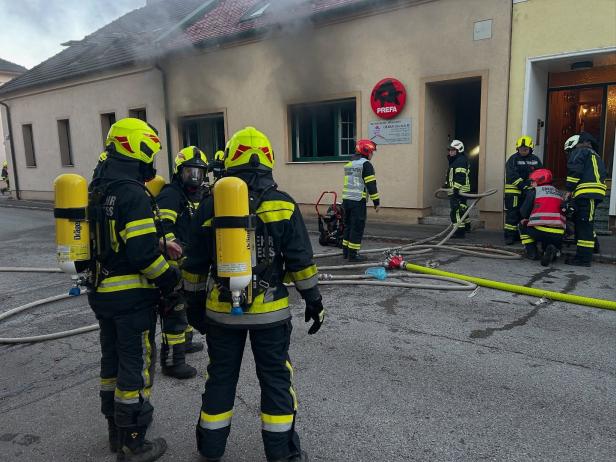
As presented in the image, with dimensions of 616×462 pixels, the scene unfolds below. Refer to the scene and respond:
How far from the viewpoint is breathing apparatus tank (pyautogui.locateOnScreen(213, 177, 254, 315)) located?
7.12ft

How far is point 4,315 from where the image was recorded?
4918mm

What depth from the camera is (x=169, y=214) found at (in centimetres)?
353

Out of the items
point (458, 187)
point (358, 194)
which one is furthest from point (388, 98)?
point (358, 194)

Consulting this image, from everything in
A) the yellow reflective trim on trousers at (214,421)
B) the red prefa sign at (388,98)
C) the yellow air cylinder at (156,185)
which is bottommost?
the yellow reflective trim on trousers at (214,421)

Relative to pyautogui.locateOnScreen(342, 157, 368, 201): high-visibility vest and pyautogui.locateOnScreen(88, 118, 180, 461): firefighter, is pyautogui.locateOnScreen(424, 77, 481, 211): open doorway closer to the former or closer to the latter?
pyautogui.locateOnScreen(342, 157, 368, 201): high-visibility vest

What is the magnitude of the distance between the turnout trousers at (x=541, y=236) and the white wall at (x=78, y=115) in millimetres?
10974

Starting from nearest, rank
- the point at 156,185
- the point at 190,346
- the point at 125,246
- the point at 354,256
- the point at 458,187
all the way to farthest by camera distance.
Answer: the point at 125,246, the point at 156,185, the point at 190,346, the point at 354,256, the point at 458,187

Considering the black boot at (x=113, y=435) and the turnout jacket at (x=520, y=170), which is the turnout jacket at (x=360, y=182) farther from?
the black boot at (x=113, y=435)

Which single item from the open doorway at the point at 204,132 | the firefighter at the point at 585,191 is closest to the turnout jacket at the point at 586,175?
the firefighter at the point at 585,191

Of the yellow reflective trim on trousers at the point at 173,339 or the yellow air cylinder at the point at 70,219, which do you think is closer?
the yellow air cylinder at the point at 70,219

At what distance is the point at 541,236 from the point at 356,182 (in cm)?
271

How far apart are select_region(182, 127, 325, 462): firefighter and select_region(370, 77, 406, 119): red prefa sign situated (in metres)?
8.31

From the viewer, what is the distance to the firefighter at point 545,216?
6688mm

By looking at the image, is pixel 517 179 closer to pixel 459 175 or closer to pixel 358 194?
pixel 459 175
